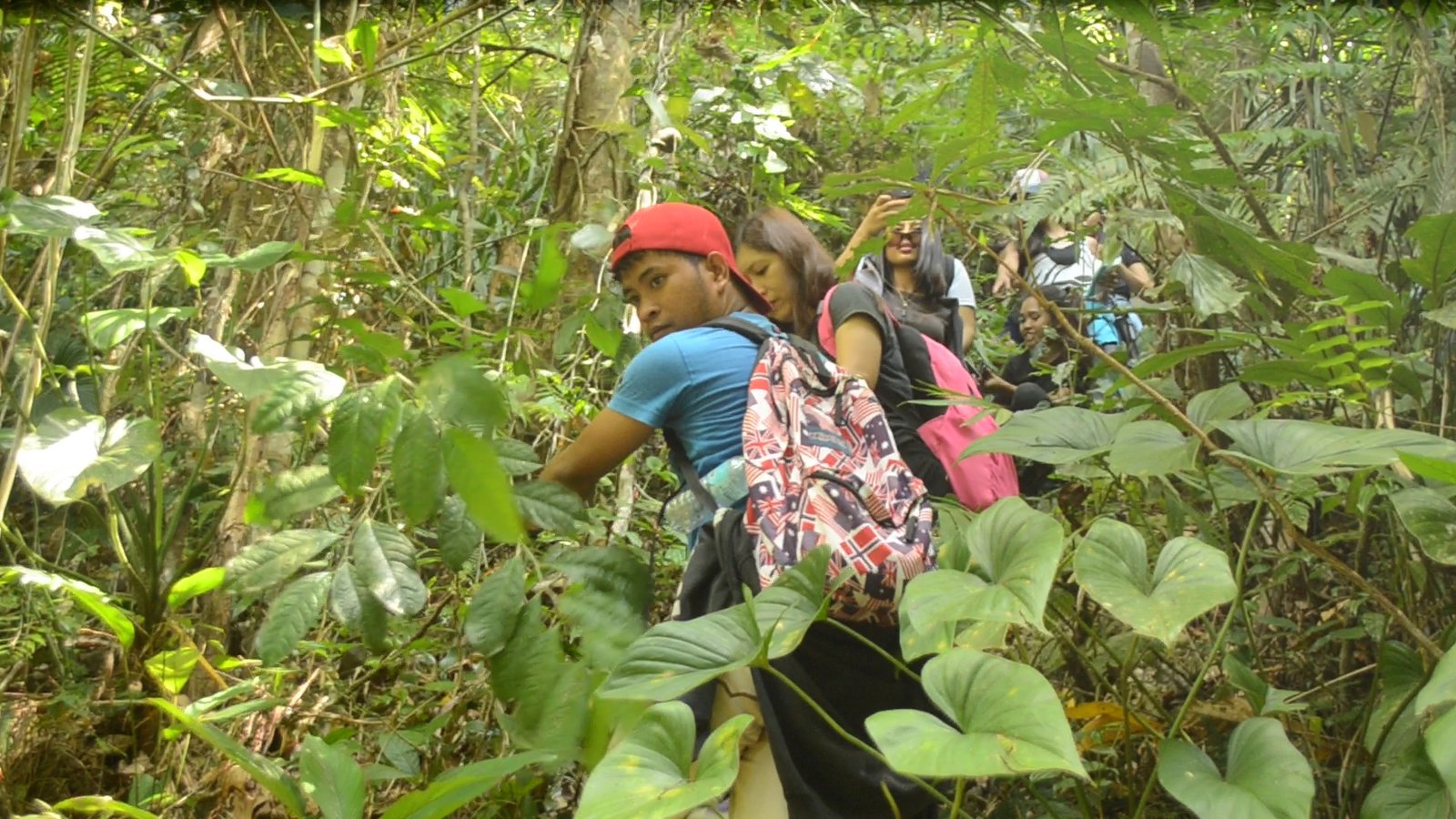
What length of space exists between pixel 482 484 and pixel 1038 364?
8.05 feet

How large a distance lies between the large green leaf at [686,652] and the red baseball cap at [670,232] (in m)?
0.77

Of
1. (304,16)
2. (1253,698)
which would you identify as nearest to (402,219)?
(304,16)

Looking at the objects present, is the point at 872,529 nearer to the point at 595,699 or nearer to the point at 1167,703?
the point at 595,699

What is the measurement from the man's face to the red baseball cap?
0.02 m

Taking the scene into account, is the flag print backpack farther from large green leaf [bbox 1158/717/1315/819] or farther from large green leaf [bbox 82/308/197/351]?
large green leaf [bbox 82/308/197/351]

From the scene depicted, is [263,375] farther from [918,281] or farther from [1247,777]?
[918,281]

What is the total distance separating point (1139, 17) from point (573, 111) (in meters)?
1.51

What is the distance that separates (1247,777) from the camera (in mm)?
1425

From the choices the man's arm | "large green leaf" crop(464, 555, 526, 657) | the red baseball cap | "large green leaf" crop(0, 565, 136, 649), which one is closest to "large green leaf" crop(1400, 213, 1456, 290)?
the red baseball cap

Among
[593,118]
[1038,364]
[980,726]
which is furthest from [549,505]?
[1038,364]

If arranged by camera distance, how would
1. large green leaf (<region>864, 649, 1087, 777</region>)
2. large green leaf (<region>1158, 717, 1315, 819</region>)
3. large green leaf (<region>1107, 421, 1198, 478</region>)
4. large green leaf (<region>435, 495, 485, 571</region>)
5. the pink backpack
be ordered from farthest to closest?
the pink backpack
large green leaf (<region>435, 495, 485, 571</region>)
large green leaf (<region>1107, 421, 1198, 478</region>)
large green leaf (<region>1158, 717, 1315, 819</region>)
large green leaf (<region>864, 649, 1087, 777</region>)

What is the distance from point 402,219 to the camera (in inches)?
105

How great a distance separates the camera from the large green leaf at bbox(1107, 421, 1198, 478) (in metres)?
1.53

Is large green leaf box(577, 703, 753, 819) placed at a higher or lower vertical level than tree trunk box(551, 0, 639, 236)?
lower
